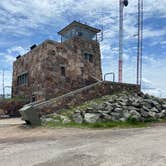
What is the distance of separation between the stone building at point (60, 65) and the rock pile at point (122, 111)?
6.23 m

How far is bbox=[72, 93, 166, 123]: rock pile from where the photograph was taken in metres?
16.3

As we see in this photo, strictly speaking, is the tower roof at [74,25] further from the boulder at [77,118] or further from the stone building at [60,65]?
the boulder at [77,118]

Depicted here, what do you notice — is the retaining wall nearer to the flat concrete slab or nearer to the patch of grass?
the patch of grass

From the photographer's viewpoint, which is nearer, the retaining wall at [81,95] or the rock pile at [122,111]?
the rock pile at [122,111]

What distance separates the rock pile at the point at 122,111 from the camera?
16.3 metres

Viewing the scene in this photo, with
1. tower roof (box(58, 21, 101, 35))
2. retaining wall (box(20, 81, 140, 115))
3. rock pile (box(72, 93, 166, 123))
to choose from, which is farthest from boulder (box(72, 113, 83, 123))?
tower roof (box(58, 21, 101, 35))

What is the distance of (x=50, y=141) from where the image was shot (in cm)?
1057

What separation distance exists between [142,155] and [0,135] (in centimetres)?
845

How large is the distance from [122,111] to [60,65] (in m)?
9.32

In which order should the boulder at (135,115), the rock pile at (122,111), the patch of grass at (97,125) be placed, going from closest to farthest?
the patch of grass at (97,125) < the rock pile at (122,111) < the boulder at (135,115)

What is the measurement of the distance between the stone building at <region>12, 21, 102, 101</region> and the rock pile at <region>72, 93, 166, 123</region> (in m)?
6.23

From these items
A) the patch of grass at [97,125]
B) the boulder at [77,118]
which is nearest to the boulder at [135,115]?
the patch of grass at [97,125]

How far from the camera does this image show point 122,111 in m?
17.4

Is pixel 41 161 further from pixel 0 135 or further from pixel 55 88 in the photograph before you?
pixel 55 88
